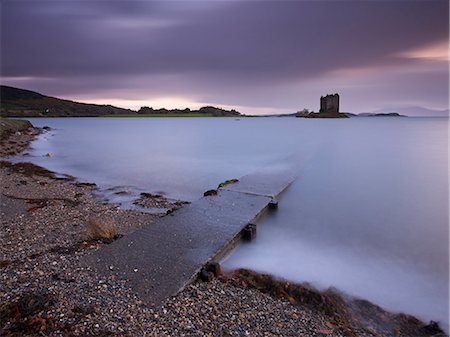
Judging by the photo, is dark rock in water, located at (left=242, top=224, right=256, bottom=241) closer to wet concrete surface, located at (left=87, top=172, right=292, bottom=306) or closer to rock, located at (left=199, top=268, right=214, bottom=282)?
wet concrete surface, located at (left=87, top=172, right=292, bottom=306)

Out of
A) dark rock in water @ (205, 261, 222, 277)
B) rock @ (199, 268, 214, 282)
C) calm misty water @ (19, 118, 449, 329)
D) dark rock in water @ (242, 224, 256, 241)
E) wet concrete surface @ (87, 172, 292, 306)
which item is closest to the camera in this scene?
wet concrete surface @ (87, 172, 292, 306)

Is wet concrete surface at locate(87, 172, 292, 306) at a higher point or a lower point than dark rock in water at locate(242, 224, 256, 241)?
higher

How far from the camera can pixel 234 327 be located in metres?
3.83

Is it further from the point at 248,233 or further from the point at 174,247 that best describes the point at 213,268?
the point at 248,233

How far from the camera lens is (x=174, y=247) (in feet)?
18.7

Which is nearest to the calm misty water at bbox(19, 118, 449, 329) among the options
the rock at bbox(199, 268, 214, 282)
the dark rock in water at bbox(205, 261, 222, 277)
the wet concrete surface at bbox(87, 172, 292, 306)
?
the wet concrete surface at bbox(87, 172, 292, 306)

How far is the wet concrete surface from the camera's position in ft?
15.1

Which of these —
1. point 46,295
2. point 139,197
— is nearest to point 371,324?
point 46,295

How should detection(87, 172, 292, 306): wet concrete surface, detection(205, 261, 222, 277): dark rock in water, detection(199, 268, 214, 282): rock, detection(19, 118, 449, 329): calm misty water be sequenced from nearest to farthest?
detection(87, 172, 292, 306): wet concrete surface
detection(199, 268, 214, 282): rock
detection(205, 261, 222, 277): dark rock in water
detection(19, 118, 449, 329): calm misty water

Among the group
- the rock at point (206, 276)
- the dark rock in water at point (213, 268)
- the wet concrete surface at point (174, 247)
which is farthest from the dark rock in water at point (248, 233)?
the rock at point (206, 276)

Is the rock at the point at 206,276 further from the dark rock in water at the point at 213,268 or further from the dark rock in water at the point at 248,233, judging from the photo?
the dark rock in water at the point at 248,233

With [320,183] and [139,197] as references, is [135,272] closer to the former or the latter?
[139,197]

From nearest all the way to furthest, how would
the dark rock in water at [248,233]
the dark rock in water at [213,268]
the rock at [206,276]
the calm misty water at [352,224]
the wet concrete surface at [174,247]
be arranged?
the wet concrete surface at [174,247], the rock at [206,276], the dark rock in water at [213,268], the calm misty water at [352,224], the dark rock in water at [248,233]

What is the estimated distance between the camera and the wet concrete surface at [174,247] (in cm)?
461
